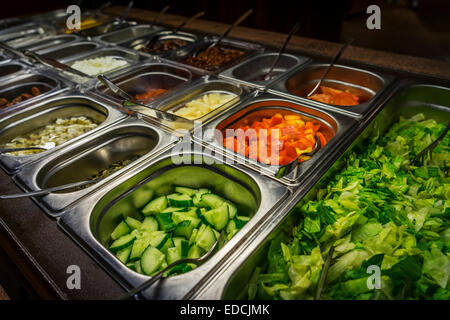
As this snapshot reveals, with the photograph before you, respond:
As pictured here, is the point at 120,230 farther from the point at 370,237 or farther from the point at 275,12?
the point at 275,12

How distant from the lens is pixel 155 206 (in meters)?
1.52

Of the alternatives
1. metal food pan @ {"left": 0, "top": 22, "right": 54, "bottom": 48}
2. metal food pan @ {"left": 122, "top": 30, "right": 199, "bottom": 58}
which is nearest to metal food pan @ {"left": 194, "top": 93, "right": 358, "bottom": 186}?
metal food pan @ {"left": 122, "top": 30, "right": 199, "bottom": 58}

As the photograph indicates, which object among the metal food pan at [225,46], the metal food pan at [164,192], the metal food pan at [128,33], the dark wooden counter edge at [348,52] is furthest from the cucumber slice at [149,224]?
the metal food pan at [128,33]

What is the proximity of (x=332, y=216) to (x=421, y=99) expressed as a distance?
1402 millimetres

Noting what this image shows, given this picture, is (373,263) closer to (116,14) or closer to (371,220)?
(371,220)

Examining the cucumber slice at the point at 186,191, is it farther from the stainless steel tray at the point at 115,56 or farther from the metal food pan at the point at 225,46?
the stainless steel tray at the point at 115,56

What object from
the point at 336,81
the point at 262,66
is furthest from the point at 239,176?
the point at 262,66

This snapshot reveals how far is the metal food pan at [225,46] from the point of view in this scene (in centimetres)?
254

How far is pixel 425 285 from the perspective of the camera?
3.52 ft

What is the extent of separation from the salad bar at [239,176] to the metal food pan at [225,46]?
4 centimetres

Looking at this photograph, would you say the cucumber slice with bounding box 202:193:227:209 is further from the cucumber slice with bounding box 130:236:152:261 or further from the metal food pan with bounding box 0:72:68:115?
the metal food pan with bounding box 0:72:68:115

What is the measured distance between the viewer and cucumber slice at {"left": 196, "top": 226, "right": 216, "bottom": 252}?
128 centimetres

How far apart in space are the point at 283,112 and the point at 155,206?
3.57ft
